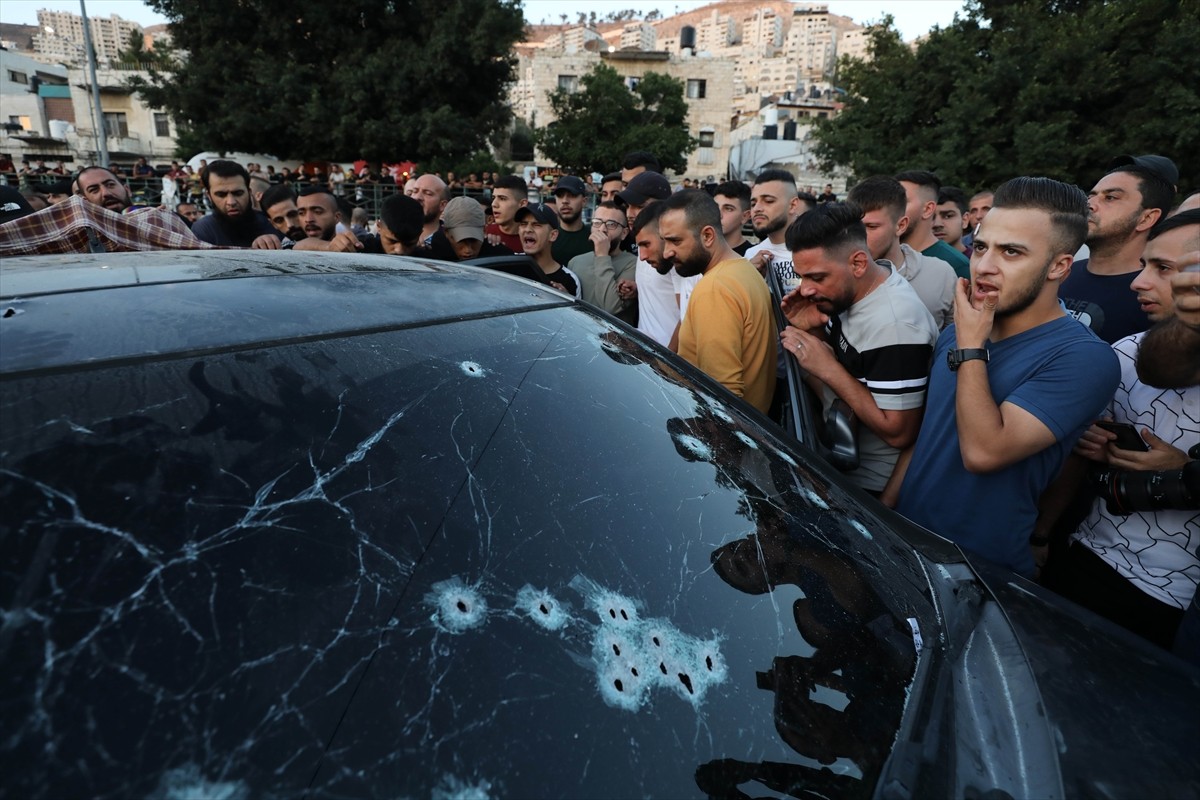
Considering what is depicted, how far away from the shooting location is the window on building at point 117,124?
43.5 metres

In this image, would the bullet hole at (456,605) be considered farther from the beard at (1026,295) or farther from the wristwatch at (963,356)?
the beard at (1026,295)

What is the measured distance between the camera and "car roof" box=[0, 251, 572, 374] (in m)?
0.98

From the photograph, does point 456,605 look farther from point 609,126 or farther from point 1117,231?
point 609,126

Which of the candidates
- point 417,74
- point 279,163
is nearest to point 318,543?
point 417,74

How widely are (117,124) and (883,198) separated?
179 feet

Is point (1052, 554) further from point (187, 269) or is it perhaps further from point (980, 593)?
point (187, 269)

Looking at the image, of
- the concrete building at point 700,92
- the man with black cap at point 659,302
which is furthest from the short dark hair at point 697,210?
the concrete building at point 700,92

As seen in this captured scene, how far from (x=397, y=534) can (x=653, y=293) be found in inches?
113

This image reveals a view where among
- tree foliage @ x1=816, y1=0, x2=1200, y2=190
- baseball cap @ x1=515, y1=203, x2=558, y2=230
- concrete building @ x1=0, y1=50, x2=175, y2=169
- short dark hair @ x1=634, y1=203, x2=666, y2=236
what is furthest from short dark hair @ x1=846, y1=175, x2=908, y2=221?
concrete building @ x1=0, y1=50, x2=175, y2=169

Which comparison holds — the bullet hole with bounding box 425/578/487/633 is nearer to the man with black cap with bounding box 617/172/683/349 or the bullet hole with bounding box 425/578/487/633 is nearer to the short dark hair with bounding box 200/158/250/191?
the man with black cap with bounding box 617/172/683/349

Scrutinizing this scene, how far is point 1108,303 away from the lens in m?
2.85

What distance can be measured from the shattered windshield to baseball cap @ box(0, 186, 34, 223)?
4.16m

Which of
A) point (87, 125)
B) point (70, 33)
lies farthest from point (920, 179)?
point (70, 33)

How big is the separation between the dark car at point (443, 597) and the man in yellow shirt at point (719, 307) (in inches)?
42.8
